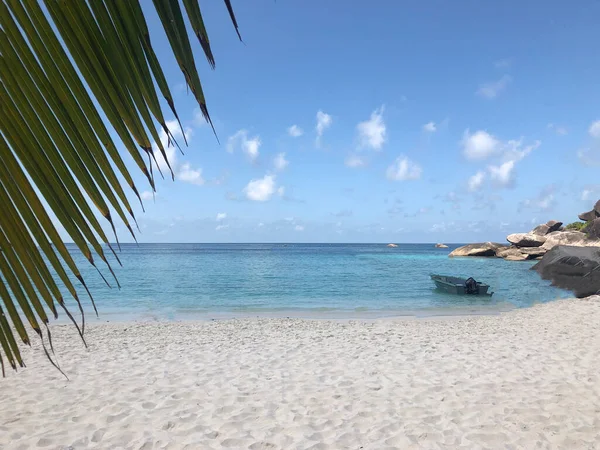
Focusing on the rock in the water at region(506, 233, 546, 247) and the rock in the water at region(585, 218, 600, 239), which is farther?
the rock in the water at region(506, 233, 546, 247)

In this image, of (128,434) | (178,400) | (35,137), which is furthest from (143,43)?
(178,400)

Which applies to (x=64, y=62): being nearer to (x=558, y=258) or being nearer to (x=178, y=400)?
(x=178, y=400)

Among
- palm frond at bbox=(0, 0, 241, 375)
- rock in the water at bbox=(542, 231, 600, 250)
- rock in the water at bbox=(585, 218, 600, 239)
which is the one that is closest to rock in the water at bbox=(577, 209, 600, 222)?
rock in the water at bbox=(542, 231, 600, 250)

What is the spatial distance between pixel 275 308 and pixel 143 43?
18668 mm

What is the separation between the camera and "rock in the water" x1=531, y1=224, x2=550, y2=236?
55375 mm

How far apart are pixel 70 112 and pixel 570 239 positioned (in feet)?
174

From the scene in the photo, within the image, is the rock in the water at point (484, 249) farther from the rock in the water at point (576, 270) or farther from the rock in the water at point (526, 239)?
the rock in the water at point (576, 270)

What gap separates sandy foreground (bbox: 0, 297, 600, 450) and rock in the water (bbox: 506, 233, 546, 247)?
1899 inches

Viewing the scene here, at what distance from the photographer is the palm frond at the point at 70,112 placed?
0.71m

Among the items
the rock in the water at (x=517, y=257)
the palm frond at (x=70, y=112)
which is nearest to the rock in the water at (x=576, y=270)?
the palm frond at (x=70, y=112)

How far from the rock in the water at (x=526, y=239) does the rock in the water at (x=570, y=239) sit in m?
0.93

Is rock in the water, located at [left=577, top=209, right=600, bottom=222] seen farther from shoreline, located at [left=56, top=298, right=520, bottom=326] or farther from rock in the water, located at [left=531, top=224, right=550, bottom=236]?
shoreline, located at [left=56, top=298, right=520, bottom=326]

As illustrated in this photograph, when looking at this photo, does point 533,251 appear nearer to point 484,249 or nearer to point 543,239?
point 543,239

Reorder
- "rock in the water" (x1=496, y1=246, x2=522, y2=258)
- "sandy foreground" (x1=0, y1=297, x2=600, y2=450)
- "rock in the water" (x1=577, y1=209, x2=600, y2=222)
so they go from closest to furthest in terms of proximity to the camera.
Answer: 1. "sandy foreground" (x1=0, y1=297, x2=600, y2=450)
2. "rock in the water" (x1=577, y1=209, x2=600, y2=222)
3. "rock in the water" (x1=496, y1=246, x2=522, y2=258)
